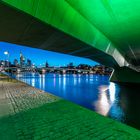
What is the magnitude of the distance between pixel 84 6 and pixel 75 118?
6.43m

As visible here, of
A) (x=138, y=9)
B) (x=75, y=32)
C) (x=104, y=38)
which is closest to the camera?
(x=138, y=9)

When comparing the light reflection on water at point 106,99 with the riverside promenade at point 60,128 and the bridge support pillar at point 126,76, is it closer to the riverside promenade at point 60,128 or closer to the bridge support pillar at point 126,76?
the riverside promenade at point 60,128

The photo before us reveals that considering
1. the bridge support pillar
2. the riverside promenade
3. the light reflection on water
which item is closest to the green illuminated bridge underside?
the riverside promenade

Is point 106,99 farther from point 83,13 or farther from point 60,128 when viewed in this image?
point 60,128

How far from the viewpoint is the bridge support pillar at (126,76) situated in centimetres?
3859

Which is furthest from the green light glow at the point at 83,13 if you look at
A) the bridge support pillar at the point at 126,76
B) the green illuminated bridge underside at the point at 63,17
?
the bridge support pillar at the point at 126,76

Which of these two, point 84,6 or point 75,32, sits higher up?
point 84,6

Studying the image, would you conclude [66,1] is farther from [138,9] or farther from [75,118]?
[75,118]

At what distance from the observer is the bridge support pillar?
3859 cm

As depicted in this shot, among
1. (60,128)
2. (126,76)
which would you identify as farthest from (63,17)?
(126,76)

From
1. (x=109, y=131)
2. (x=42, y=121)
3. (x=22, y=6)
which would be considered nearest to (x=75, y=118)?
(x=42, y=121)

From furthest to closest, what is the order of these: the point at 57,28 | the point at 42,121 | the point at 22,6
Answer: the point at 57,28 → the point at 22,6 → the point at 42,121

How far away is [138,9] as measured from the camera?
1026 cm

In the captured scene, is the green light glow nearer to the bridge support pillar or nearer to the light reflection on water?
the light reflection on water
